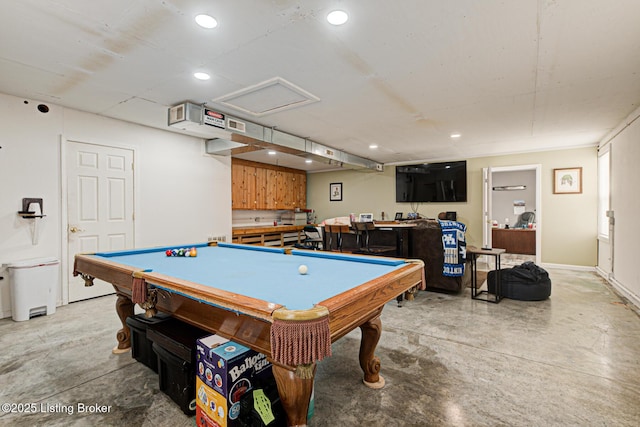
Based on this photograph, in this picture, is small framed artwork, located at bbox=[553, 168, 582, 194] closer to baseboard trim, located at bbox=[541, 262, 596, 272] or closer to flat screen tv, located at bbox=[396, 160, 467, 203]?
baseboard trim, located at bbox=[541, 262, 596, 272]

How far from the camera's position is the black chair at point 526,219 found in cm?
848

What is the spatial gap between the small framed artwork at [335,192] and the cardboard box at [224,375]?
7.18m

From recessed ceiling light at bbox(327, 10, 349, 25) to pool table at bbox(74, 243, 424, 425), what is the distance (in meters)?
1.66

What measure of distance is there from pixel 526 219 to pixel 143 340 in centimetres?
974

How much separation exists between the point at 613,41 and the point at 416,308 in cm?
300

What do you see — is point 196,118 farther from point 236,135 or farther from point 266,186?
point 266,186

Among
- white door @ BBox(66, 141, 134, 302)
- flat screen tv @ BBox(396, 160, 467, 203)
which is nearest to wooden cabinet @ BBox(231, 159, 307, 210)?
white door @ BBox(66, 141, 134, 302)

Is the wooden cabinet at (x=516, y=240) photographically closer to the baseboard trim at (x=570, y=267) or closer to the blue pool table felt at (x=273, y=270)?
the baseboard trim at (x=570, y=267)

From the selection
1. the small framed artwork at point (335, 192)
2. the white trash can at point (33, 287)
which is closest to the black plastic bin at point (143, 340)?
the white trash can at point (33, 287)

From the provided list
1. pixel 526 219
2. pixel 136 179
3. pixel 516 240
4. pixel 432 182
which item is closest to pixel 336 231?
pixel 136 179

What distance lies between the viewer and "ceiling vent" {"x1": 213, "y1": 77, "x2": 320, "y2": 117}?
3057 mm

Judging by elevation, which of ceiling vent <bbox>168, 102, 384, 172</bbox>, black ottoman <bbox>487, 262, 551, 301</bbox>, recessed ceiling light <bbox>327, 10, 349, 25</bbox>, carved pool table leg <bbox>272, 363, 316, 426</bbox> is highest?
recessed ceiling light <bbox>327, 10, 349, 25</bbox>

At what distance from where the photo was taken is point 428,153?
6.49 metres

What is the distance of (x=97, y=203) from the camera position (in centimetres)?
409
